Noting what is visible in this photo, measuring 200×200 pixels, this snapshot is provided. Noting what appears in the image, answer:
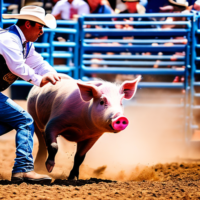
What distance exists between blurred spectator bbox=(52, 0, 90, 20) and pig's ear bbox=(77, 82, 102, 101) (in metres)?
3.22

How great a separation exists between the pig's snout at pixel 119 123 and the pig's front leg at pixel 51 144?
27.2 inches

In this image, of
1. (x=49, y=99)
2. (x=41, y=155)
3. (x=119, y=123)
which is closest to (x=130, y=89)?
(x=119, y=123)

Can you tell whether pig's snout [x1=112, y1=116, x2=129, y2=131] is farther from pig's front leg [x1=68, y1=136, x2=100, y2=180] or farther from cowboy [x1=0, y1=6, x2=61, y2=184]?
pig's front leg [x1=68, y1=136, x2=100, y2=180]

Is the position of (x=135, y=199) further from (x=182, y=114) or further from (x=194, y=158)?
(x=182, y=114)

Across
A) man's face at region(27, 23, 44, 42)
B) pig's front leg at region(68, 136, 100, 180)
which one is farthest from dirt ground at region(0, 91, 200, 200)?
man's face at region(27, 23, 44, 42)

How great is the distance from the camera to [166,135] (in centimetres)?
671

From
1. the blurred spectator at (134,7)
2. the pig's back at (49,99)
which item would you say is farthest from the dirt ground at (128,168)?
the blurred spectator at (134,7)

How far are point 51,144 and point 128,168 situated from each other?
1822 millimetres

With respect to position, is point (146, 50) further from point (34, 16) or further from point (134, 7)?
point (34, 16)

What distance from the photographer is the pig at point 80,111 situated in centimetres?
379

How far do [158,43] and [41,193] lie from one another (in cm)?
472

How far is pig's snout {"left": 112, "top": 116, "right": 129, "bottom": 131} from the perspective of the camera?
357 cm

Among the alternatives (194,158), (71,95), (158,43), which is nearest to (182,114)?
(194,158)

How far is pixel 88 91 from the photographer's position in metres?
3.93
